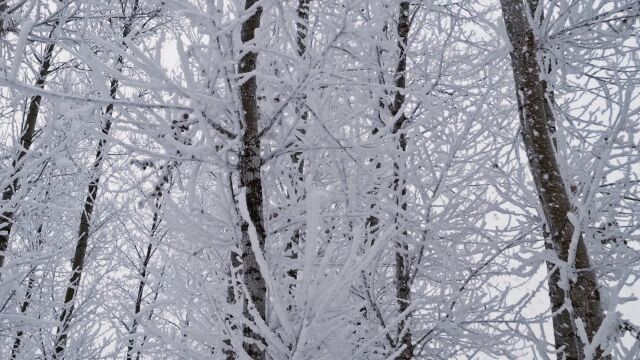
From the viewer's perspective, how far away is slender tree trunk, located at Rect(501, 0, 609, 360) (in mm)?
2287

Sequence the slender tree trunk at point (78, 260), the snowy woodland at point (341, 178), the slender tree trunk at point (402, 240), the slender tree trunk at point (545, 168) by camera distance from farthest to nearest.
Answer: the slender tree trunk at point (78, 260) → the slender tree trunk at point (402, 240) → the slender tree trunk at point (545, 168) → the snowy woodland at point (341, 178)

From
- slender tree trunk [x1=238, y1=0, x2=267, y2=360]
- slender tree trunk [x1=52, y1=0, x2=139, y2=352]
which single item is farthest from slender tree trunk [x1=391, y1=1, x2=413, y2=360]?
slender tree trunk [x1=52, y1=0, x2=139, y2=352]

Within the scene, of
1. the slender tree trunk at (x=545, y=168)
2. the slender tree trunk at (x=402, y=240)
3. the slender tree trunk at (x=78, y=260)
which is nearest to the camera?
the slender tree trunk at (x=545, y=168)

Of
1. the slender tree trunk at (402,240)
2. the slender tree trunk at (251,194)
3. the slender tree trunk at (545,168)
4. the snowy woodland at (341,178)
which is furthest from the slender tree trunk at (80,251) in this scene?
the slender tree trunk at (545,168)

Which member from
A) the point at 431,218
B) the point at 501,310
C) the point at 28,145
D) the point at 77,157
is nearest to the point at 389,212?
the point at 431,218

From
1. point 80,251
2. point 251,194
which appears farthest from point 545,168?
point 80,251

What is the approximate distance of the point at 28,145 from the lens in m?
4.88

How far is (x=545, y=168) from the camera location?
254 cm

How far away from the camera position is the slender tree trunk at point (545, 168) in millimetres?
2287

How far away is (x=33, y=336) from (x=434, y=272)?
5425 millimetres

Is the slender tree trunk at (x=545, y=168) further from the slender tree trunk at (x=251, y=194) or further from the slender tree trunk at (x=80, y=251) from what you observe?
the slender tree trunk at (x=80, y=251)

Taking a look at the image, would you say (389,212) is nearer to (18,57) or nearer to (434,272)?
(434,272)

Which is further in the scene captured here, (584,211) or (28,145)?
(28,145)

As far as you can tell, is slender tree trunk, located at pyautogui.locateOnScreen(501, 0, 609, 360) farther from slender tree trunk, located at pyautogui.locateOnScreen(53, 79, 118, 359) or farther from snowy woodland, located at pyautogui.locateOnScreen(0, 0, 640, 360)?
slender tree trunk, located at pyautogui.locateOnScreen(53, 79, 118, 359)
